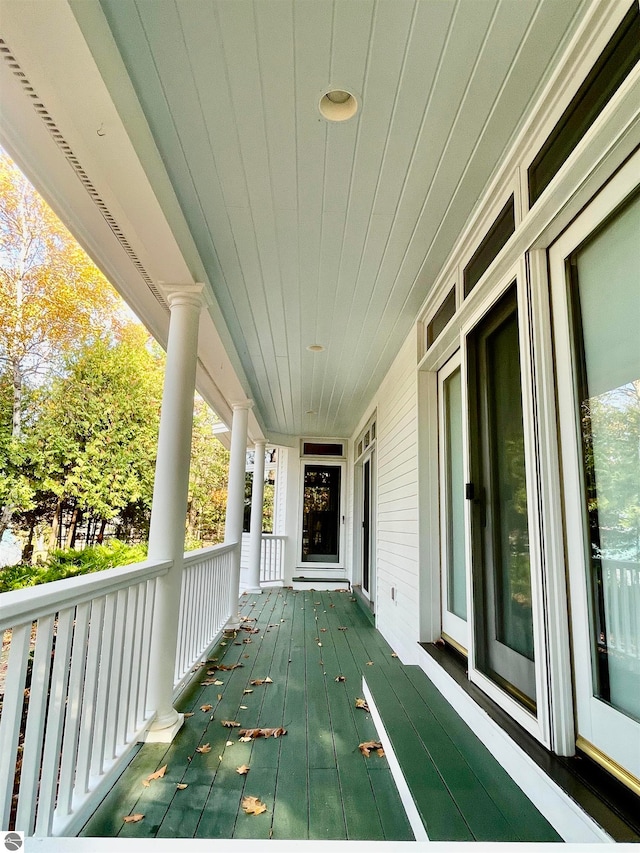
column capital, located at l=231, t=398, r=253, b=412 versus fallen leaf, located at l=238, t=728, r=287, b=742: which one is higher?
column capital, located at l=231, t=398, r=253, b=412

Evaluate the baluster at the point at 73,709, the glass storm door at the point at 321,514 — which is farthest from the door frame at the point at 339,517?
the baluster at the point at 73,709

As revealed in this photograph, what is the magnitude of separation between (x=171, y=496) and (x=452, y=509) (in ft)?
5.97

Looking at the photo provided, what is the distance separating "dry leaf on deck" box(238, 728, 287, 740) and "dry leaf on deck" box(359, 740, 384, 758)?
0.44 m

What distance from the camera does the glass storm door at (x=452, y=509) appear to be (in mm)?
2881

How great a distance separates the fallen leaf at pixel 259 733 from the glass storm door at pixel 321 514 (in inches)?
240

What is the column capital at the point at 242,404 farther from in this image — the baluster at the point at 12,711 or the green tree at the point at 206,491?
the green tree at the point at 206,491

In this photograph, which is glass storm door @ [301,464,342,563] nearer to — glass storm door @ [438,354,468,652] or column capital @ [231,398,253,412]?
column capital @ [231,398,253,412]

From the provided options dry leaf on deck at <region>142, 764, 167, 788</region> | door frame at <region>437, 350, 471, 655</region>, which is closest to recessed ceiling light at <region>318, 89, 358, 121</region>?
door frame at <region>437, 350, 471, 655</region>

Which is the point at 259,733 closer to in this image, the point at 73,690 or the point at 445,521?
the point at 73,690

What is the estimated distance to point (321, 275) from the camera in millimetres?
3115

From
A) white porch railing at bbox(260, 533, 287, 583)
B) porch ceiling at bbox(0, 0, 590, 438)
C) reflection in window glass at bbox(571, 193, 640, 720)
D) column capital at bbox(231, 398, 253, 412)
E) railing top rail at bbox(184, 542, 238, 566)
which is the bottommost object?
white porch railing at bbox(260, 533, 287, 583)

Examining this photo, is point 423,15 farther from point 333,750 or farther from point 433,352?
point 333,750

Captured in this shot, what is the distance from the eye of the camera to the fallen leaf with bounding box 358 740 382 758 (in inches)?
90.4

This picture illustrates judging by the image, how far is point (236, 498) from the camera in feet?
→ 17.4
